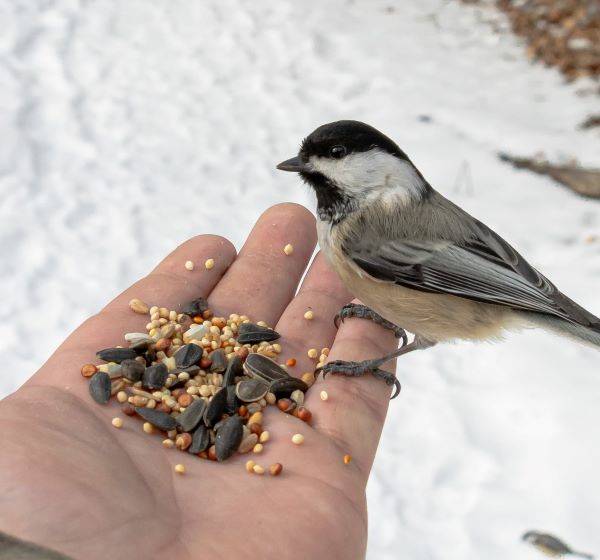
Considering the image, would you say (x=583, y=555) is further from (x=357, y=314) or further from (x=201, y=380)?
(x=201, y=380)

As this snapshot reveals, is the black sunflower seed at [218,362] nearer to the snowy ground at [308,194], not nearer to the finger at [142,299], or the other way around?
the finger at [142,299]

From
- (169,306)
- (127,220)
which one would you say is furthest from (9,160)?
(169,306)

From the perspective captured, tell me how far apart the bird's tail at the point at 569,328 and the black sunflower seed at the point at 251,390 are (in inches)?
24.9

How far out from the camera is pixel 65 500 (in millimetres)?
1136

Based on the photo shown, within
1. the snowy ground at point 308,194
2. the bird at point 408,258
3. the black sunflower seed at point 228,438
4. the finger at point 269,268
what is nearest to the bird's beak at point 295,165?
the bird at point 408,258

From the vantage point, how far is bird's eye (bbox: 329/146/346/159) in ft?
5.58

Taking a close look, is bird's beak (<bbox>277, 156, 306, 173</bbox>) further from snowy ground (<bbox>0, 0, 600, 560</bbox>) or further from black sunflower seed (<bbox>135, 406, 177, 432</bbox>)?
snowy ground (<bbox>0, 0, 600, 560</bbox>)

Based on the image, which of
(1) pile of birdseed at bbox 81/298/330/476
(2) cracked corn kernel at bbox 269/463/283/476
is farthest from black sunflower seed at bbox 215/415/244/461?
(2) cracked corn kernel at bbox 269/463/283/476

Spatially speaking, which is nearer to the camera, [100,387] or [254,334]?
[100,387]

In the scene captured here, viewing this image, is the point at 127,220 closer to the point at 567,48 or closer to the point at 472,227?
the point at 472,227

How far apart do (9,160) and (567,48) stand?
9.23ft

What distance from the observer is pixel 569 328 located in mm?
1775

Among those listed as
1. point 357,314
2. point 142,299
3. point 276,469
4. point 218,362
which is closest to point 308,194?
point 357,314

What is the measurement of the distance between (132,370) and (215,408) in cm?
19
